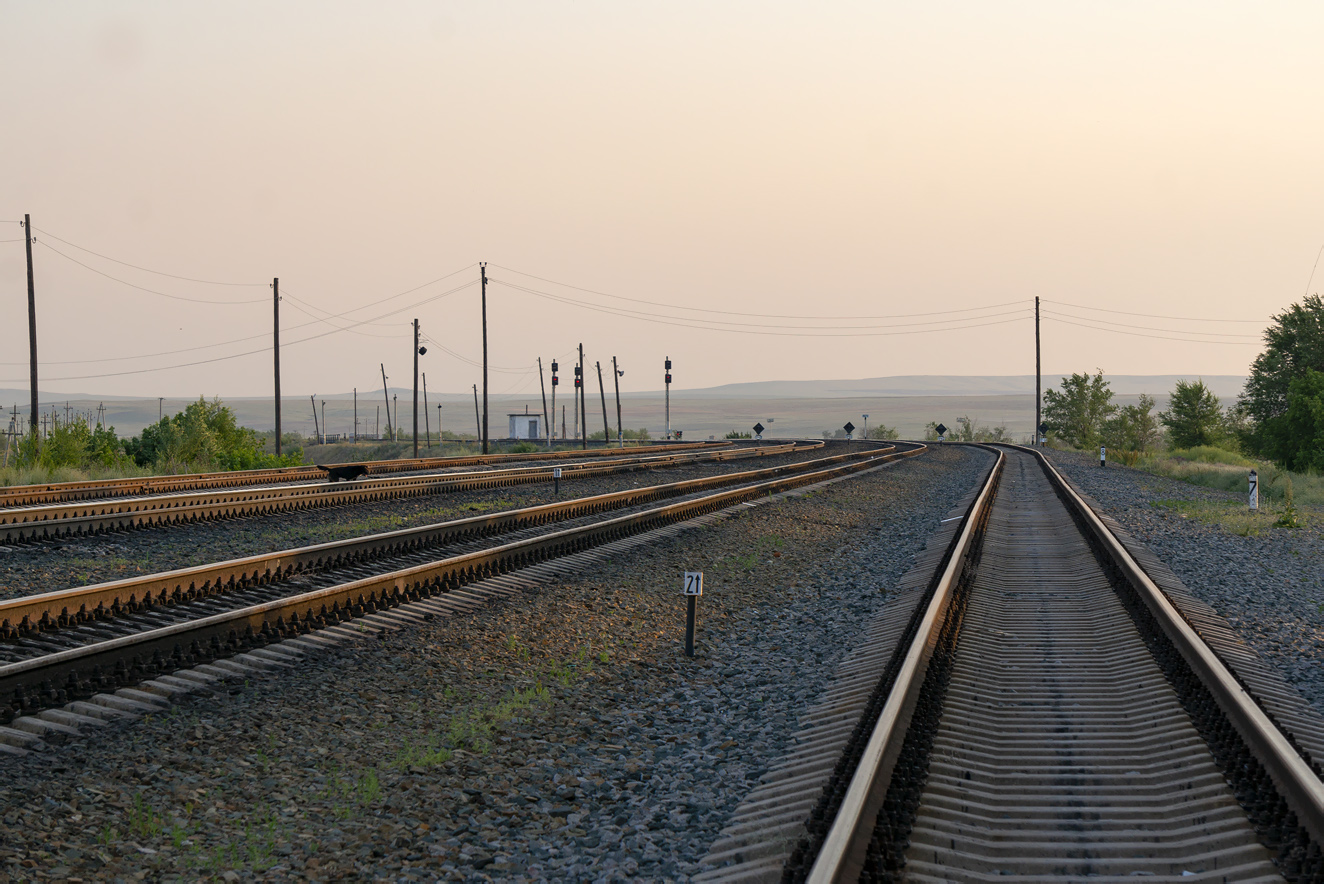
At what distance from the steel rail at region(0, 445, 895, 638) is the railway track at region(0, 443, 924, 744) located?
0.04 ft

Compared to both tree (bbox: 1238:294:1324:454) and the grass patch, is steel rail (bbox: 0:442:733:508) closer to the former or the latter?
the grass patch

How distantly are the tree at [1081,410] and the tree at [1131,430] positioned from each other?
168cm

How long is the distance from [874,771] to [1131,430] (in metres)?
89.1

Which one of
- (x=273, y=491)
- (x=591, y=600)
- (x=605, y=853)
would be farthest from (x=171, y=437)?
(x=605, y=853)

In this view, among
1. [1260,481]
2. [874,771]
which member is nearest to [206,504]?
[874,771]

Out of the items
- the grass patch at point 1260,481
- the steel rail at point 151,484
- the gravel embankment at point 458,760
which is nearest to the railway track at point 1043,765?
the gravel embankment at point 458,760

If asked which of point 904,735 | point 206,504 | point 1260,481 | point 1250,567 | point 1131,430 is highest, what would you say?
point 1131,430

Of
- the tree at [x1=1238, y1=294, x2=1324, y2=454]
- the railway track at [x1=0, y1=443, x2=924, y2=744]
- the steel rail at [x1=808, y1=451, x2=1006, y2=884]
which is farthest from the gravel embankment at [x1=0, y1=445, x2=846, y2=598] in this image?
the tree at [x1=1238, y1=294, x2=1324, y2=454]

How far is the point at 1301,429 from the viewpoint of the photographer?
151ft

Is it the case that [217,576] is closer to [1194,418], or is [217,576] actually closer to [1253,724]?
[1253,724]

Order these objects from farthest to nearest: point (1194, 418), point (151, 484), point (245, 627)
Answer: point (1194, 418), point (151, 484), point (245, 627)

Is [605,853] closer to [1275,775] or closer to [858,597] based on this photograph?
[1275,775]

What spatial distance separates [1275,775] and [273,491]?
59.5 ft

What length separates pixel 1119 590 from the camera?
11.5 meters
